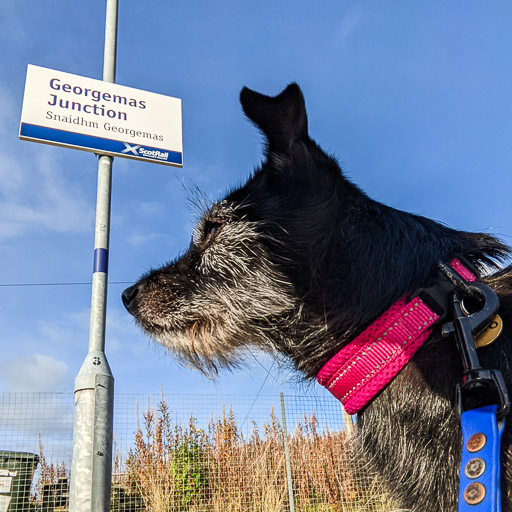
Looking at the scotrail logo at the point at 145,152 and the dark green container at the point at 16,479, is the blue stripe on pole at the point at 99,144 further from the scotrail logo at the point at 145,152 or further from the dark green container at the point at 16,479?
the dark green container at the point at 16,479

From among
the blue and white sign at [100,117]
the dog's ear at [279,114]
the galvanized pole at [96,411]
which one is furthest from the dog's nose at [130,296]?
the blue and white sign at [100,117]

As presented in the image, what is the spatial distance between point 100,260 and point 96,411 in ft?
3.39

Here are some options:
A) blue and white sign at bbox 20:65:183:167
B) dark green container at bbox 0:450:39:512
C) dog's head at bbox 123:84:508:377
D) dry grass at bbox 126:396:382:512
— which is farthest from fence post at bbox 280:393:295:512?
dog's head at bbox 123:84:508:377

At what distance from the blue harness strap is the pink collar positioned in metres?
0.25

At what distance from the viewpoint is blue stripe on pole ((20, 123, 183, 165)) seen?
342 centimetres

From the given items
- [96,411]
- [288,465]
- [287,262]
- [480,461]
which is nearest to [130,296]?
[287,262]

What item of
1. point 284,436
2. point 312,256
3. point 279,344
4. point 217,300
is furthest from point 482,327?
point 284,436

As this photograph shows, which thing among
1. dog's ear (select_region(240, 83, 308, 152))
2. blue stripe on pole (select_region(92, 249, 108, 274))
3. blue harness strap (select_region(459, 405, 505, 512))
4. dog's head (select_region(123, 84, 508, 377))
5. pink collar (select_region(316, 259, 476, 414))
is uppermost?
blue stripe on pole (select_region(92, 249, 108, 274))

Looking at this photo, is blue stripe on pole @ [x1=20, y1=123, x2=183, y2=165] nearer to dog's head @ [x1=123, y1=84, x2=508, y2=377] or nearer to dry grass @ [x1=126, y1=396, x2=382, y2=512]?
dog's head @ [x1=123, y1=84, x2=508, y2=377]

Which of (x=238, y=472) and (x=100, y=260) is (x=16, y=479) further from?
(x=100, y=260)

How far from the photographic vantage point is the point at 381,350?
4.76 feet

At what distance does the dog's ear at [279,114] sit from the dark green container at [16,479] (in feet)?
21.5

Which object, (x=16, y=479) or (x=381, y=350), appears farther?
(x=16, y=479)

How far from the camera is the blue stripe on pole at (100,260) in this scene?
3.42 m
